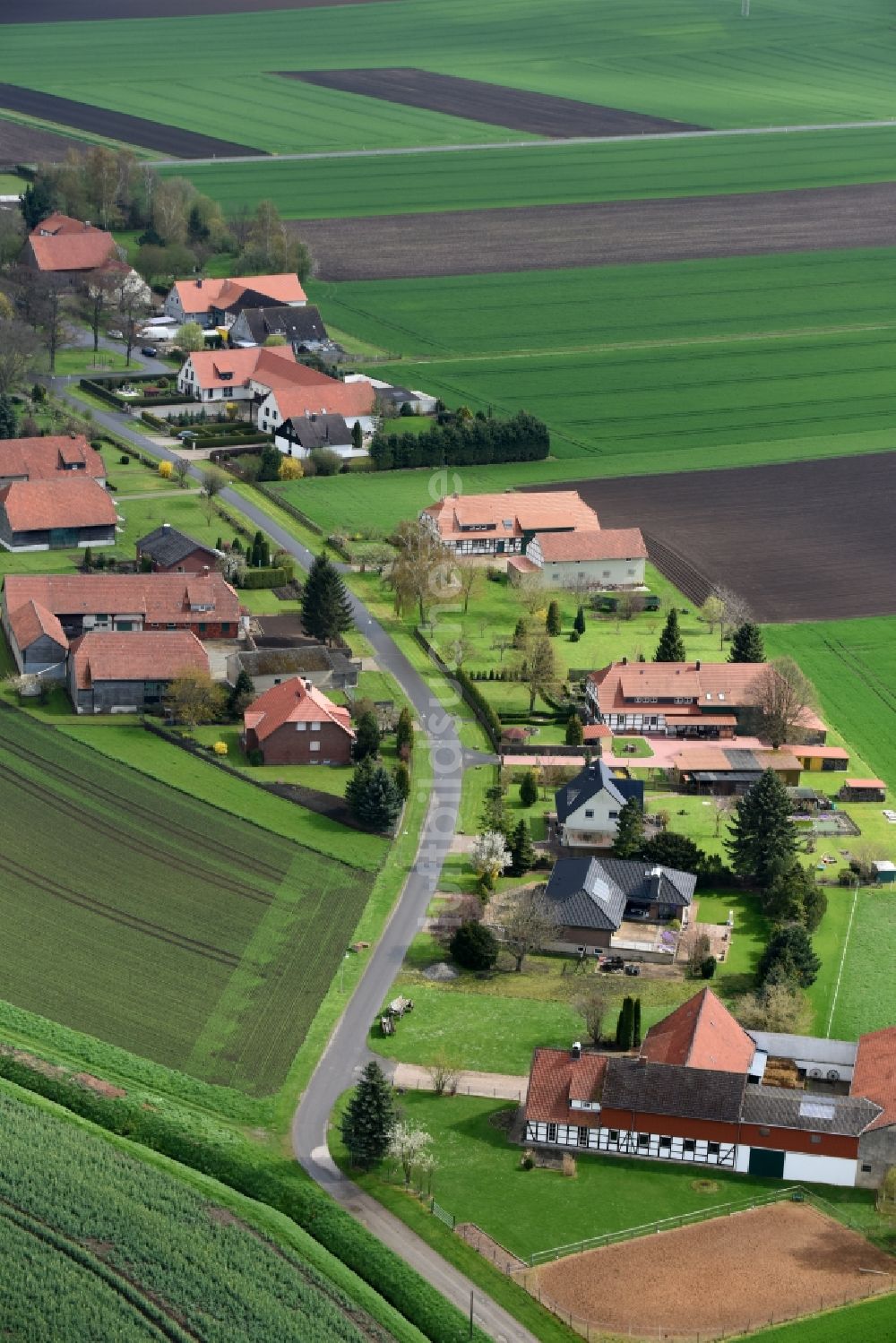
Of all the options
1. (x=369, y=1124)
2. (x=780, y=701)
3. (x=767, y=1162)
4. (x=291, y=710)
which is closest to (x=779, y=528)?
(x=780, y=701)

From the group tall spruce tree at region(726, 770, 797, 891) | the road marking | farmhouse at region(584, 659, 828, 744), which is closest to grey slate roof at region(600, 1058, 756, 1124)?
the road marking

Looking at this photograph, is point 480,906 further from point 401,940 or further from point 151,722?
point 151,722

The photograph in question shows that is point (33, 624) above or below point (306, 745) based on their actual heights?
above

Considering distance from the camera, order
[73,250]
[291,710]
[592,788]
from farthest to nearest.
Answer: [73,250], [291,710], [592,788]

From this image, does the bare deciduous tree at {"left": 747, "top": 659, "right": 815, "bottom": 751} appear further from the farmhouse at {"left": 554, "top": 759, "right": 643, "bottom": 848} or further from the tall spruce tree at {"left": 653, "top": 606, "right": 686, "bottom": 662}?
the farmhouse at {"left": 554, "top": 759, "right": 643, "bottom": 848}

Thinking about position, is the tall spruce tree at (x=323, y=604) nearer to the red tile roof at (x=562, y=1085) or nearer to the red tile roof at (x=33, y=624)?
the red tile roof at (x=33, y=624)

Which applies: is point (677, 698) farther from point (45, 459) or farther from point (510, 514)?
point (45, 459)

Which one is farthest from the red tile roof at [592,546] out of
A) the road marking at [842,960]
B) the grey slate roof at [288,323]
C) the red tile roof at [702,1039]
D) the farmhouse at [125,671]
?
the red tile roof at [702,1039]
